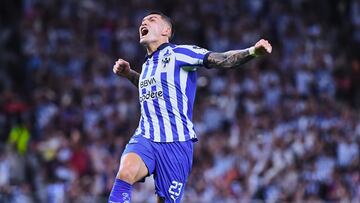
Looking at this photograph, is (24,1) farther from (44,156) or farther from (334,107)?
(334,107)

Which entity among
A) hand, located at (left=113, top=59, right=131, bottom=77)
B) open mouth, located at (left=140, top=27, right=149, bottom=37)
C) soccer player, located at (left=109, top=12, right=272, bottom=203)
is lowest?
soccer player, located at (left=109, top=12, right=272, bottom=203)

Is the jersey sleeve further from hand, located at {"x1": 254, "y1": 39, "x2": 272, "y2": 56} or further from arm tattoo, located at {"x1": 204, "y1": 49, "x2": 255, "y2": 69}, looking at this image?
hand, located at {"x1": 254, "y1": 39, "x2": 272, "y2": 56}

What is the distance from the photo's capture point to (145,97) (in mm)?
10602

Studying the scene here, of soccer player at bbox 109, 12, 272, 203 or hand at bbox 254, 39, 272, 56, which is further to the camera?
soccer player at bbox 109, 12, 272, 203

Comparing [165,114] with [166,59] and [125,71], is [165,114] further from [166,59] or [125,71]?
[125,71]

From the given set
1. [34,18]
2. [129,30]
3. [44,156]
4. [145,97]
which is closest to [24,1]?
[34,18]

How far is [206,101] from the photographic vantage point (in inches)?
790

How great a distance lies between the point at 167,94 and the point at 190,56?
0.48m

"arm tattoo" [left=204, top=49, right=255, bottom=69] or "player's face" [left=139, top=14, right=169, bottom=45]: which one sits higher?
"player's face" [left=139, top=14, right=169, bottom=45]

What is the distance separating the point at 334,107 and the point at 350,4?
15.6ft

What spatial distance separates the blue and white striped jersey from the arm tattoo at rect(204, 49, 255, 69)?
0.28 meters

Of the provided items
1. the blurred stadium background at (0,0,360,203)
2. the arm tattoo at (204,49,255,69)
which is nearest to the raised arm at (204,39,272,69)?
the arm tattoo at (204,49,255,69)

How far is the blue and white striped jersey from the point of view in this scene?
10477mm

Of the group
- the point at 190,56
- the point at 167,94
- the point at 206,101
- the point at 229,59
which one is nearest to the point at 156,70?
the point at 167,94
